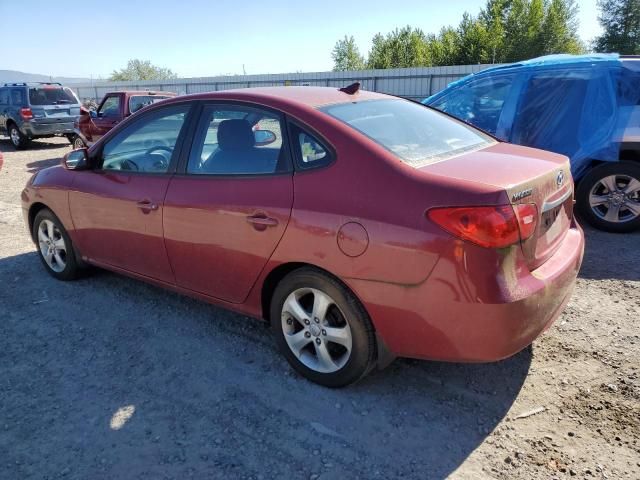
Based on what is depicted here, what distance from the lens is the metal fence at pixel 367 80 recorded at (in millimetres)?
21931

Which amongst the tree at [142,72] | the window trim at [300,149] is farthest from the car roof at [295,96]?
the tree at [142,72]

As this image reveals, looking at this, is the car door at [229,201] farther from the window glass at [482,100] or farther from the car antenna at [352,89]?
the window glass at [482,100]

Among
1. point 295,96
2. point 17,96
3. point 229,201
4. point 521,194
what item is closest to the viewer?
point 521,194

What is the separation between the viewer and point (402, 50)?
55.7 metres

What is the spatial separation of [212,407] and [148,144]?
6.74 feet

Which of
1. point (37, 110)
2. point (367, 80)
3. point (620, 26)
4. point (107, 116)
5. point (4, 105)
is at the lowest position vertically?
point (107, 116)

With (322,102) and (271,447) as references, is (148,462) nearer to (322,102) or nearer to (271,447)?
(271,447)

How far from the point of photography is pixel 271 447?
248cm

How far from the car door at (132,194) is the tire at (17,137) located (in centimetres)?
1357

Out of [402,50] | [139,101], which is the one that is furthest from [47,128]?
[402,50]

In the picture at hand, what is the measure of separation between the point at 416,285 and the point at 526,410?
38.6 inches

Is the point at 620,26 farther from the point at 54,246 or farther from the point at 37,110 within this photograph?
the point at 54,246

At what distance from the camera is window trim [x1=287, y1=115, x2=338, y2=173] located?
2705 mm

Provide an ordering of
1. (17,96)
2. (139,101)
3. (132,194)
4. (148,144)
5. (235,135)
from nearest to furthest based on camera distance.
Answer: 1. (235,135)
2. (132,194)
3. (148,144)
4. (139,101)
5. (17,96)
